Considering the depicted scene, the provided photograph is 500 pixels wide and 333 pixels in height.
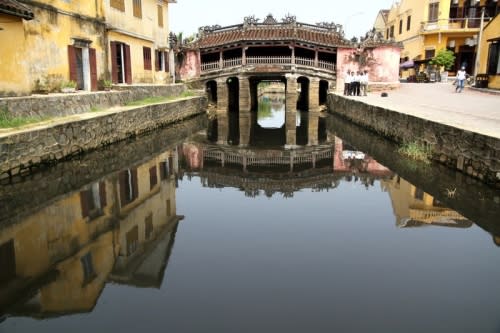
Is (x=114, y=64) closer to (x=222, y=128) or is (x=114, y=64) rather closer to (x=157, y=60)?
(x=157, y=60)

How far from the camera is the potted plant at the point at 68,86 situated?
1561 cm

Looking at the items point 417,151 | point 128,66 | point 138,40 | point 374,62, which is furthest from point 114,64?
point 374,62

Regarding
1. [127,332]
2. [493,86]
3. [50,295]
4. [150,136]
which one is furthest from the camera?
[493,86]

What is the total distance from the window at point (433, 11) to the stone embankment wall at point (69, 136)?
25906mm

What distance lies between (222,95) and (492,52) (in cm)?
1722

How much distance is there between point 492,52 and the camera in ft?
74.7

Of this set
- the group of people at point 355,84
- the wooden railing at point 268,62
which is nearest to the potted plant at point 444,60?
the wooden railing at point 268,62

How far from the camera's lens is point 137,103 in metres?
18.4

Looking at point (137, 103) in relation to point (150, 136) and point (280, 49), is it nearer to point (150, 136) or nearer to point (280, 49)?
point (150, 136)

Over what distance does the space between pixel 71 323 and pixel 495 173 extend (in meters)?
8.33

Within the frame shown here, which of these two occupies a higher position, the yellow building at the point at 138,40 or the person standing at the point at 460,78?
the yellow building at the point at 138,40

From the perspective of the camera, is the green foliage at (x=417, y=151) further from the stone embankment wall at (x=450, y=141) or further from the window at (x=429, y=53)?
the window at (x=429, y=53)

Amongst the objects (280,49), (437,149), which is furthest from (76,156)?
(280,49)

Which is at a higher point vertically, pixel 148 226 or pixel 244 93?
pixel 244 93
